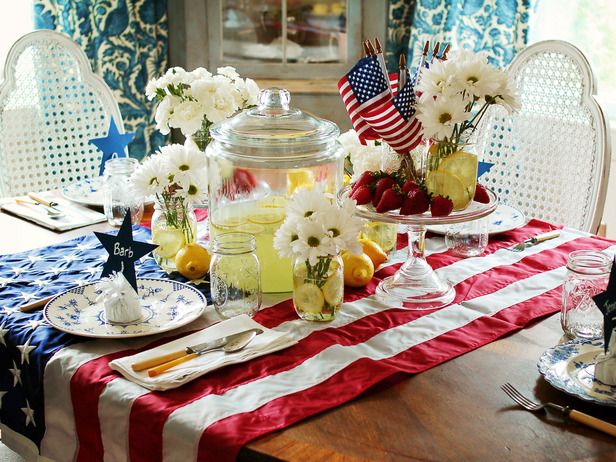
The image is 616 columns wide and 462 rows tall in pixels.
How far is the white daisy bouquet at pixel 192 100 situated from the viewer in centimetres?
188

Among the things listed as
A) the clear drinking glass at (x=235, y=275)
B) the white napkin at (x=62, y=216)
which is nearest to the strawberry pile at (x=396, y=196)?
the clear drinking glass at (x=235, y=275)

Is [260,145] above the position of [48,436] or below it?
above

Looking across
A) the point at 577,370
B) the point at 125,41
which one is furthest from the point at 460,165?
the point at 125,41

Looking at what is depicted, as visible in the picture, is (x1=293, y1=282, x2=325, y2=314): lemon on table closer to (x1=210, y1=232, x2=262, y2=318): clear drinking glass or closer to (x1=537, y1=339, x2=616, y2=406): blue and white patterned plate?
(x1=210, y1=232, x2=262, y2=318): clear drinking glass

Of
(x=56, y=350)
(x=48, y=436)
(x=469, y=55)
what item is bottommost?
(x=48, y=436)

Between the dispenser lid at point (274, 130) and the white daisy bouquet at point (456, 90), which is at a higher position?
the white daisy bouquet at point (456, 90)

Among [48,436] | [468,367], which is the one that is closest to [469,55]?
[468,367]

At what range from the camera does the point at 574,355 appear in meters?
1.33

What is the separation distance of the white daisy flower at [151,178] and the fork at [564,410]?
823 mm

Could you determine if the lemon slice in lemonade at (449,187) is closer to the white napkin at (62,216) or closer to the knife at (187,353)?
the knife at (187,353)

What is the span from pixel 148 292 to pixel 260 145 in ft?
1.16

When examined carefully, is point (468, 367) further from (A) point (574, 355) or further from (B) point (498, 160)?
(B) point (498, 160)

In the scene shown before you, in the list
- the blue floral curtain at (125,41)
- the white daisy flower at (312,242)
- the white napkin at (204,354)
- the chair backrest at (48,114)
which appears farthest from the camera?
the blue floral curtain at (125,41)

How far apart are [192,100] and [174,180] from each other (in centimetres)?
25
